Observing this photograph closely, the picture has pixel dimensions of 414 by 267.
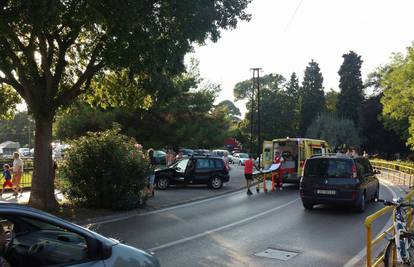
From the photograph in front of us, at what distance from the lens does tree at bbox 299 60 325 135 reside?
267ft

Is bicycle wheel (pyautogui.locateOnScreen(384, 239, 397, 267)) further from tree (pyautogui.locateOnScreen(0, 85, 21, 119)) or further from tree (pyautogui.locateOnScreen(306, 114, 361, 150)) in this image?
tree (pyautogui.locateOnScreen(306, 114, 361, 150))

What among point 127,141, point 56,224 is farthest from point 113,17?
point 56,224

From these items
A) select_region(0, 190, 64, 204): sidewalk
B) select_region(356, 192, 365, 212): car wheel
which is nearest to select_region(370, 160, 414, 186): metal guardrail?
select_region(356, 192, 365, 212): car wheel

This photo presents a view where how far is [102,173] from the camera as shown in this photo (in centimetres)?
1438

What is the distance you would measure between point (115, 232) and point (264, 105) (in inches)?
2715

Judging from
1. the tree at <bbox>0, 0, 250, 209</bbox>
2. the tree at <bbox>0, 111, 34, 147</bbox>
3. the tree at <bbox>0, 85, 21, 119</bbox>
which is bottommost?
the tree at <bbox>0, 85, 21, 119</bbox>

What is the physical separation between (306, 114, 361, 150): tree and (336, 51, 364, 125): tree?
3771 mm

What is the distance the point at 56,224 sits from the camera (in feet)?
12.7

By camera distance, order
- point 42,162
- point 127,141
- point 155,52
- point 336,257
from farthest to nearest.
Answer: point 127,141 → point 42,162 → point 155,52 → point 336,257

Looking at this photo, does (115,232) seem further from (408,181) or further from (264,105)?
(264,105)

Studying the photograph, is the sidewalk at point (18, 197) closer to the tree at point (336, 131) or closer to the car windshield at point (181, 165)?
the car windshield at point (181, 165)

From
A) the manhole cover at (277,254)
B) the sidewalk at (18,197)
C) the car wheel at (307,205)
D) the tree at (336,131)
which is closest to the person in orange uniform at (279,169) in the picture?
the car wheel at (307,205)

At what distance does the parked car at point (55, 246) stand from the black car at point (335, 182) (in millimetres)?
10589

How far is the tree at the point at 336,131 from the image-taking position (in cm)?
6975
